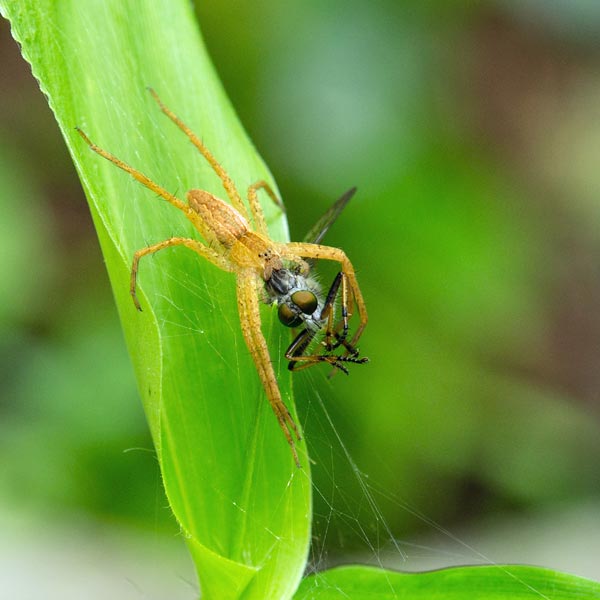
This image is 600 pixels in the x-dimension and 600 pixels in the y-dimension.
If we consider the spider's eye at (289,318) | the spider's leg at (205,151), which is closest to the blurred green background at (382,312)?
the spider's eye at (289,318)

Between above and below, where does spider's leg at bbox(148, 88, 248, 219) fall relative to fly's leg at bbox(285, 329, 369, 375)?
above

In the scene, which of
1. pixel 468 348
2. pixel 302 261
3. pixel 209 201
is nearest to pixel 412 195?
pixel 468 348

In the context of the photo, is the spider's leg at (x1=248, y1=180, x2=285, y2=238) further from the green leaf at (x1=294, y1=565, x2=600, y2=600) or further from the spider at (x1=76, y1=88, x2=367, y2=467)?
the green leaf at (x1=294, y1=565, x2=600, y2=600)

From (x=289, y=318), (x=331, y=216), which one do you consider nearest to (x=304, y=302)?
(x=289, y=318)

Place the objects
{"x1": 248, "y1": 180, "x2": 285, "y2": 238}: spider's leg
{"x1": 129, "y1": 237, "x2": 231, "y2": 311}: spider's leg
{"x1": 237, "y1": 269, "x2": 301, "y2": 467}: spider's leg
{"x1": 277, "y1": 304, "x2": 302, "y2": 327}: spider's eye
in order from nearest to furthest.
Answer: {"x1": 129, "y1": 237, "x2": 231, "y2": 311}: spider's leg → {"x1": 237, "y1": 269, "x2": 301, "y2": 467}: spider's leg → {"x1": 277, "y1": 304, "x2": 302, "y2": 327}: spider's eye → {"x1": 248, "y1": 180, "x2": 285, "y2": 238}: spider's leg

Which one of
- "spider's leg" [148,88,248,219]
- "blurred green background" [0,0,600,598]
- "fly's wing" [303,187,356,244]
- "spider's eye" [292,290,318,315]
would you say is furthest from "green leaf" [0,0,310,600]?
"blurred green background" [0,0,600,598]

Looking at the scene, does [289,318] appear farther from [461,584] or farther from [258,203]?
[461,584]

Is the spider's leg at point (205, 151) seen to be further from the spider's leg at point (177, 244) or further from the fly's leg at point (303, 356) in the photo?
the fly's leg at point (303, 356)
